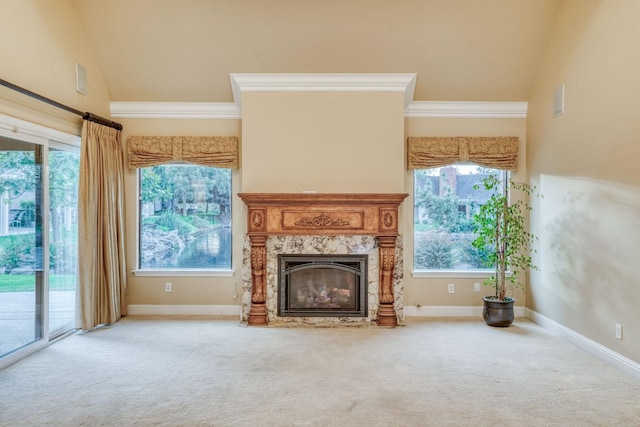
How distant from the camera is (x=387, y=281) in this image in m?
4.77

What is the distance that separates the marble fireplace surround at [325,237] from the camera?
4.70 m

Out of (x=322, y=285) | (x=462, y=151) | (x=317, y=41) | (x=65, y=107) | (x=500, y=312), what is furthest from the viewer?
(x=462, y=151)

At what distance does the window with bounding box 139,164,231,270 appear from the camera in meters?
5.36

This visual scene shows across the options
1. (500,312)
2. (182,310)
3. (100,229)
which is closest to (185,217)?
(100,229)

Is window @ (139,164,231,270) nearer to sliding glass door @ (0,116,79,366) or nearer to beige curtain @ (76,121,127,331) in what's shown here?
beige curtain @ (76,121,127,331)

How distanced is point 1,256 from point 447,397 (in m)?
3.78

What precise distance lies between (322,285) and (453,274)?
169 cm

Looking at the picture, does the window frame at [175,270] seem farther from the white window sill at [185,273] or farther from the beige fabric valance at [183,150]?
the beige fabric valance at [183,150]

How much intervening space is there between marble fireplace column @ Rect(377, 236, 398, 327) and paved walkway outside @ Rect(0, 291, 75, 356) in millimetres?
3461

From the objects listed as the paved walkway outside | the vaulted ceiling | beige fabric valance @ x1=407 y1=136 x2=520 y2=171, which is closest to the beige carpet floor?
the paved walkway outside

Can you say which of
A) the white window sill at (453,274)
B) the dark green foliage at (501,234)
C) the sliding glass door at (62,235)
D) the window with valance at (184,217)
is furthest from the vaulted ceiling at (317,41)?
the white window sill at (453,274)

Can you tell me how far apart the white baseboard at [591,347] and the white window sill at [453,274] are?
2.34ft

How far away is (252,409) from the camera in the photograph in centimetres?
278

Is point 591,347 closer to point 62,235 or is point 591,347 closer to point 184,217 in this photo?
point 184,217
